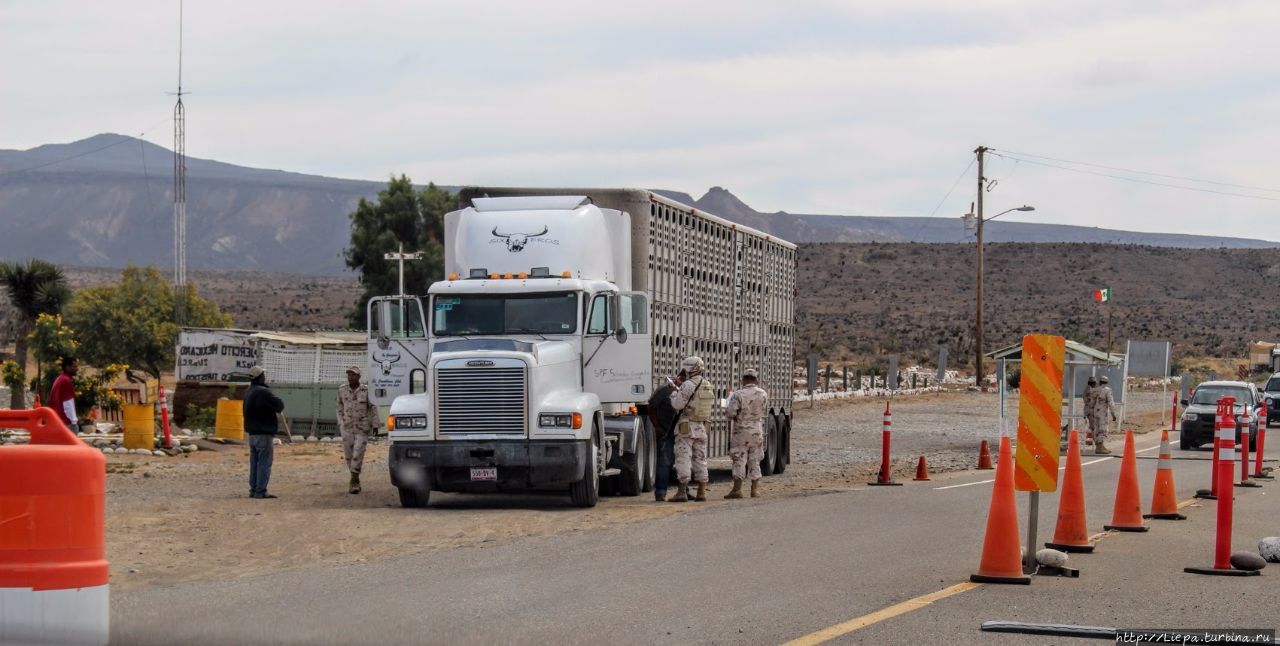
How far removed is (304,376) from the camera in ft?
127

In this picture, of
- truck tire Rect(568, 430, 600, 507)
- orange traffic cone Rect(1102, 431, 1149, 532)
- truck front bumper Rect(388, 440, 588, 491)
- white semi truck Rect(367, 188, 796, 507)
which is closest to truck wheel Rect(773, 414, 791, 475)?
white semi truck Rect(367, 188, 796, 507)

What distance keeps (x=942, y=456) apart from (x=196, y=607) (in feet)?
81.9

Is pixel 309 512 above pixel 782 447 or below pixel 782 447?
below

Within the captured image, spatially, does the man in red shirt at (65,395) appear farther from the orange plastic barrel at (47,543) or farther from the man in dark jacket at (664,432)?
the orange plastic barrel at (47,543)

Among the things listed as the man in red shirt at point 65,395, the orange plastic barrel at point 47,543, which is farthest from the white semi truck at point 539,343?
the orange plastic barrel at point 47,543

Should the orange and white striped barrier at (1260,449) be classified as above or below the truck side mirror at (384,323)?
below

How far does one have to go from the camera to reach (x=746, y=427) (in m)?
20.9

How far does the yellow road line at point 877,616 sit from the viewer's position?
30.7ft

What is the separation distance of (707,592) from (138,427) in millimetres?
22168

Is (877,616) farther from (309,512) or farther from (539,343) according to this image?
(309,512)

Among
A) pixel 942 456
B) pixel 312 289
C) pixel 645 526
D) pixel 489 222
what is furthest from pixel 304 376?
pixel 312 289

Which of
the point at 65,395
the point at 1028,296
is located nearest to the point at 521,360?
the point at 65,395

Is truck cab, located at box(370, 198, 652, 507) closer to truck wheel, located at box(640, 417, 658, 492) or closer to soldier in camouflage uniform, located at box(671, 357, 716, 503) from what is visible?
truck wheel, located at box(640, 417, 658, 492)

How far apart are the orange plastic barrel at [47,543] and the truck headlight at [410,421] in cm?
1206
